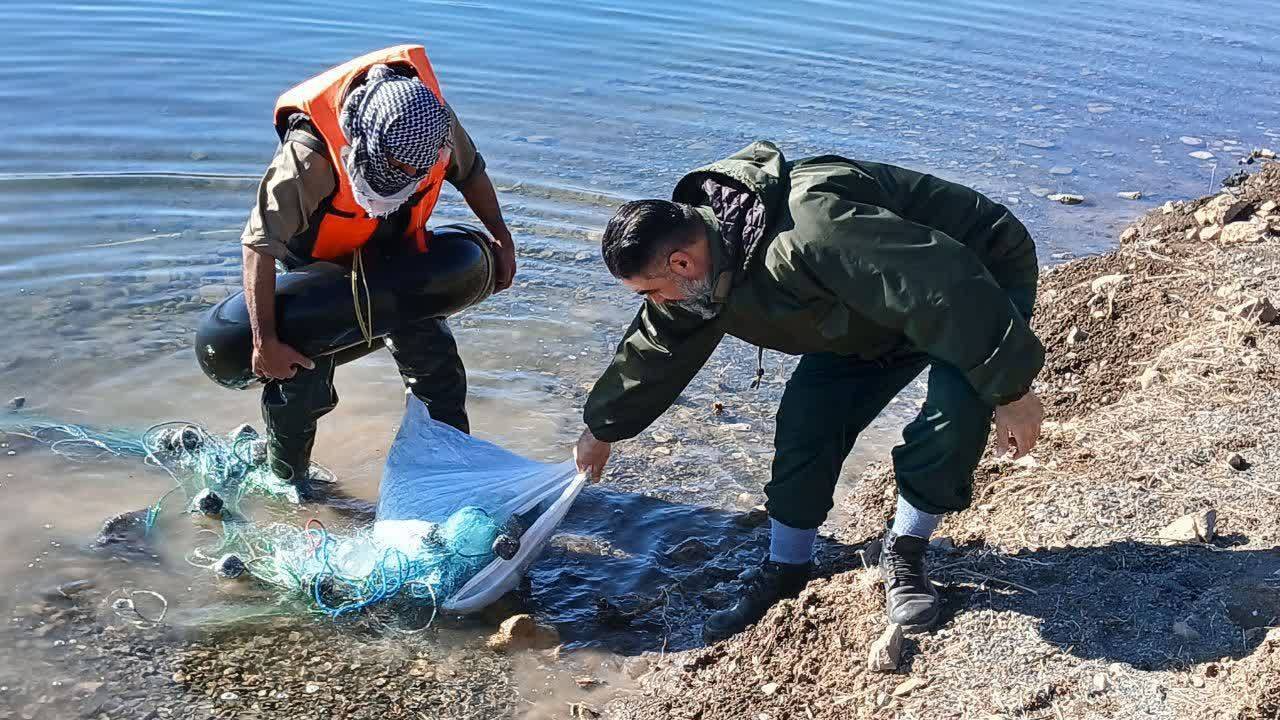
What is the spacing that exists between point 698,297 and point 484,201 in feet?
5.08

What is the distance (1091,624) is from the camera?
3.13m

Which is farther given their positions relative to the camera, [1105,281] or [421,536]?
[1105,281]

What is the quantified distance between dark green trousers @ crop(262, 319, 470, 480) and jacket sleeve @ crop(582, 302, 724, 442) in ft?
3.60

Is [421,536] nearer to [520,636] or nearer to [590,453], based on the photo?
[520,636]

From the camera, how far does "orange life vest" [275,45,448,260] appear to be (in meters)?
3.63

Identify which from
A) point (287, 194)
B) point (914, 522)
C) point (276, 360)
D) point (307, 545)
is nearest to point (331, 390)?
point (276, 360)

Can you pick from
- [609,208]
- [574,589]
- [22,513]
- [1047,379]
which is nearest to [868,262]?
[574,589]

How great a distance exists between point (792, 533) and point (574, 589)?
87 centimetres

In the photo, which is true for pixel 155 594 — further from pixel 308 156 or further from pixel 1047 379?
pixel 1047 379

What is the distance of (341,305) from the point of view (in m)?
3.97

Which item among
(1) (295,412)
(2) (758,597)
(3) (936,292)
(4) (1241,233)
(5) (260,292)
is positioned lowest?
(2) (758,597)

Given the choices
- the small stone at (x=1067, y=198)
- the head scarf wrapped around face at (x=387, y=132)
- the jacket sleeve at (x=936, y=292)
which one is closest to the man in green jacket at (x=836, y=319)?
the jacket sleeve at (x=936, y=292)

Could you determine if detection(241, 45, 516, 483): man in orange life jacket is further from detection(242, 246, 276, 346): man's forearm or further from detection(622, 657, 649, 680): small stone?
detection(622, 657, 649, 680): small stone

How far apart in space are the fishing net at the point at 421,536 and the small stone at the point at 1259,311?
2974 millimetres
